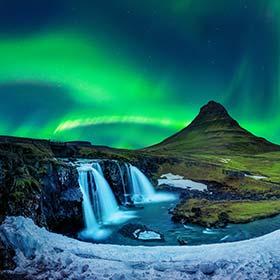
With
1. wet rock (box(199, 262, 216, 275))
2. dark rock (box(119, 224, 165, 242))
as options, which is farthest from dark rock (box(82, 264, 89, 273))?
dark rock (box(119, 224, 165, 242))

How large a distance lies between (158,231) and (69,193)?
500 inches

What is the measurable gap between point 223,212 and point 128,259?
27685mm

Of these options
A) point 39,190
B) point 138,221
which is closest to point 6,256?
Answer: point 39,190

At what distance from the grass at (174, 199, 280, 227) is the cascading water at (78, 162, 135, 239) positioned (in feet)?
29.7

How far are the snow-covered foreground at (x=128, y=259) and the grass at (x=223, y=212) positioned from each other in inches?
625

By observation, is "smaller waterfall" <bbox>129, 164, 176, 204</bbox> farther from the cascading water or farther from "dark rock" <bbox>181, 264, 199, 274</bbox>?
"dark rock" <bbox>181, 264, 199, 274</bbox>

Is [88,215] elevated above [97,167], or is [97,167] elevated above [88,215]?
[97,167]

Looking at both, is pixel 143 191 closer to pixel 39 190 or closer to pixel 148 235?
pixel 148 235

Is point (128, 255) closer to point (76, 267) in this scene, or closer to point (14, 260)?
point (76, 267)

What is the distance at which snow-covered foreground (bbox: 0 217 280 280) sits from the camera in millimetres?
26562

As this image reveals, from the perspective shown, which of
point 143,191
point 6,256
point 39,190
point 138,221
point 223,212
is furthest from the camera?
point 143,191

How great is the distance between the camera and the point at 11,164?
37594mm

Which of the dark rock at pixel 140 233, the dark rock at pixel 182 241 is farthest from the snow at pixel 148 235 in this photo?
the dark rock at pixel 182 241

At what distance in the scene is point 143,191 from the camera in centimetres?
8281
